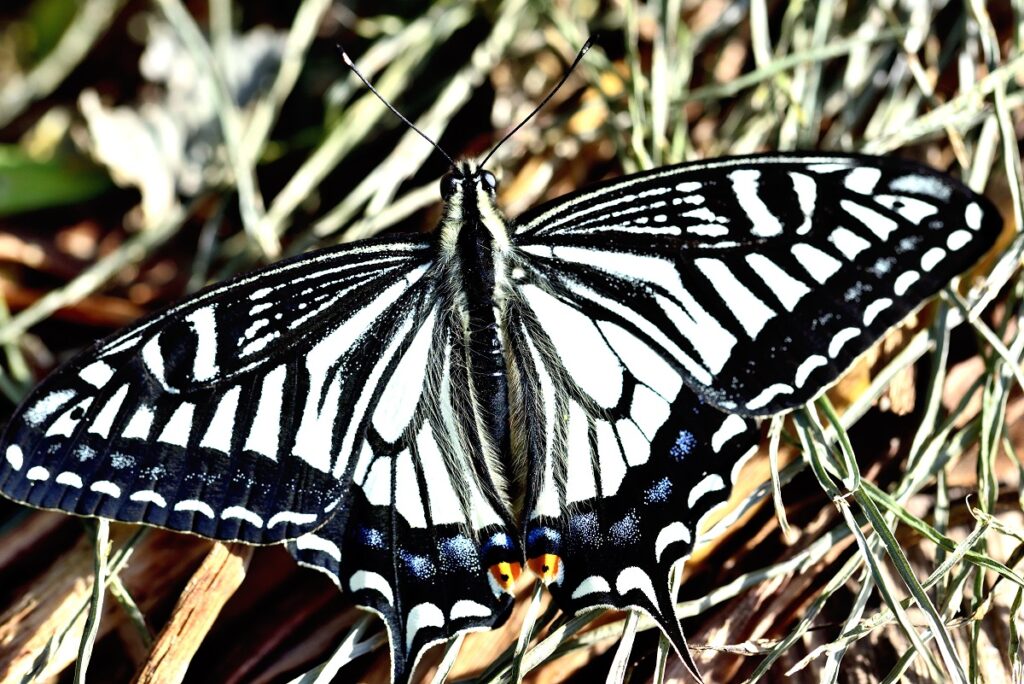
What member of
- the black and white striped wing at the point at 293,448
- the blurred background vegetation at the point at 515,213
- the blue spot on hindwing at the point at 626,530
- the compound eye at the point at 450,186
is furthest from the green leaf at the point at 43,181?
the blue spot on hindwing at the point at 626,530

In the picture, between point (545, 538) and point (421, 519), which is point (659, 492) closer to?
point (545, 538)

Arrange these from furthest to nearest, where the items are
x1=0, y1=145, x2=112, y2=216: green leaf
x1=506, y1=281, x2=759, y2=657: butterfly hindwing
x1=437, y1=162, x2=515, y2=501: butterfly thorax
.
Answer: x1=0, y1=145, x2=112, y2=216: green leaf, x1=437, y1=162, x2=515, y2=501: butterfly thorax, x1=506, y1=281, x2=759, y2=657: butterfly hindwing

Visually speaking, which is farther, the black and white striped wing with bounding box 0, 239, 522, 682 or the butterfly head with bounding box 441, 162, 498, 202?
the butterfly head with bounding box 441, 162, 498, 202

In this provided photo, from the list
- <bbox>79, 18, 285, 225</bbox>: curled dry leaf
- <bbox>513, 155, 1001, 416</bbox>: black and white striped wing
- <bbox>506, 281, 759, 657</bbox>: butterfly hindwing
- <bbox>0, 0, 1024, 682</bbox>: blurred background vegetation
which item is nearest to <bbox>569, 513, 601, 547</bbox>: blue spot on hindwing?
<bbox>506, 281, 759, 657</bbox>: butterfly hindwing

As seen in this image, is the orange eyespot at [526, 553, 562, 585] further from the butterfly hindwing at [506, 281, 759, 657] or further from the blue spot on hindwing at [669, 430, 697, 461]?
the blue spot on hindwing at [669, 430, 697, 461]

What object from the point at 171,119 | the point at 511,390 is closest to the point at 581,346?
the point at 511,390

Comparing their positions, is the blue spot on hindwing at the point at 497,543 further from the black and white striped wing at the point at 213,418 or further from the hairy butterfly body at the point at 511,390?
the black and white striped wing at the point at 213,418
